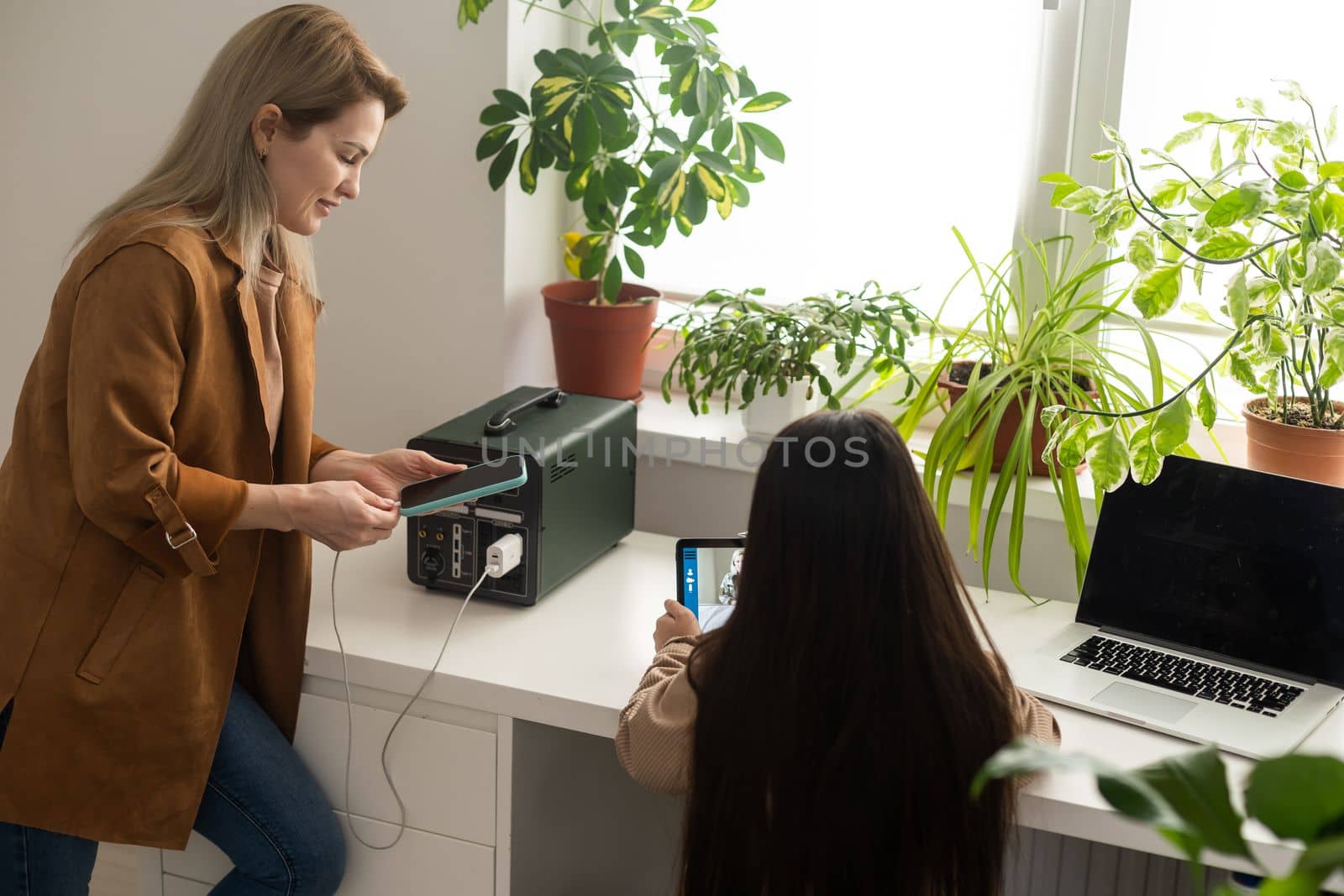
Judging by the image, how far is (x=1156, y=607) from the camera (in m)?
1.61

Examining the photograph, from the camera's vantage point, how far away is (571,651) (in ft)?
5.13

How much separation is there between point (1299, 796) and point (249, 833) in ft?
4.33

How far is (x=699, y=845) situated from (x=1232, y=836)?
2.63 ft

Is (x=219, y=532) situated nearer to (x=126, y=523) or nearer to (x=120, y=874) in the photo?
(x=126, y=523)

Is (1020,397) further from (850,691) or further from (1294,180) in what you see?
(850,691)

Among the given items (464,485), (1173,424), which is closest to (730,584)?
(464,485)

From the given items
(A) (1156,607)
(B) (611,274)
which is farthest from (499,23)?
(A) (1156,607)

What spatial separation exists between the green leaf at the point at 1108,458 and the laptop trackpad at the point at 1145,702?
24 cm

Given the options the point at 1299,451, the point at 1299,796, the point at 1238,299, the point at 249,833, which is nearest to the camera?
the point at 1299,796

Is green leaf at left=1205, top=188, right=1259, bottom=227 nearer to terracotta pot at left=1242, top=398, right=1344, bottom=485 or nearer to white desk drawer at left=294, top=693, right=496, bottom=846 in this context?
terracotta pot at left=1242, top=398, right=1344, bottom=485

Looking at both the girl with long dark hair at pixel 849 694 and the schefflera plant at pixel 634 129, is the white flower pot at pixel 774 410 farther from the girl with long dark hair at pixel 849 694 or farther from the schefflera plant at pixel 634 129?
the girl with long dark hair at pixel 849 694

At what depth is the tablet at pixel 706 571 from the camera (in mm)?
1677

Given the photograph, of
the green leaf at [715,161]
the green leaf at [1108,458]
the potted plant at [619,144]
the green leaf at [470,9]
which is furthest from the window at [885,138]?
the green leaf at [1108,458]

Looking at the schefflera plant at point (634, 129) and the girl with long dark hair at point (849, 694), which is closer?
the girl with long dark hair at point (849, 694)
